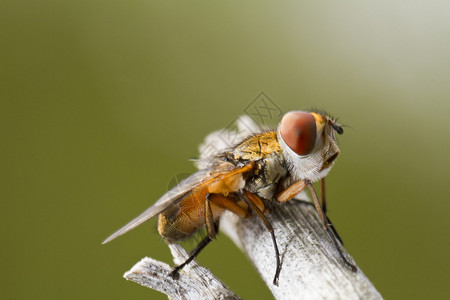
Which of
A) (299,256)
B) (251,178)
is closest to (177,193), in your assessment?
(251,178)

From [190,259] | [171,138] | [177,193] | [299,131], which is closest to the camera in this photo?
[190,259]

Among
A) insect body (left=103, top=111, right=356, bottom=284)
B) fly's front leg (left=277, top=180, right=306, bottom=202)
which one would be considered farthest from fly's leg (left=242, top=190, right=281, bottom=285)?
fly's front leg (left=277, top=180, right=306, bottom=202)

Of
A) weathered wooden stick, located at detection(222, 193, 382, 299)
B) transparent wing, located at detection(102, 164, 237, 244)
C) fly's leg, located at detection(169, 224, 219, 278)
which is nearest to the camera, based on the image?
weathered wooden stick, located at detection(222, 193, 382, 299)

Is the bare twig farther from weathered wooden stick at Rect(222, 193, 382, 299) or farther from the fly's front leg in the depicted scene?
the fly's front leg

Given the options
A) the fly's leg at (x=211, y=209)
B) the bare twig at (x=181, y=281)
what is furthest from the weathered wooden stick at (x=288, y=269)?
the fly's leg at (x=211, y=209)

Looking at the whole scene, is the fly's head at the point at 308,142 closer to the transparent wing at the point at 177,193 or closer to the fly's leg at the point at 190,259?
the transparent wing at the point at 177,193

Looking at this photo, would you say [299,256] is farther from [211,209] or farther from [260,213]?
[211,209]
